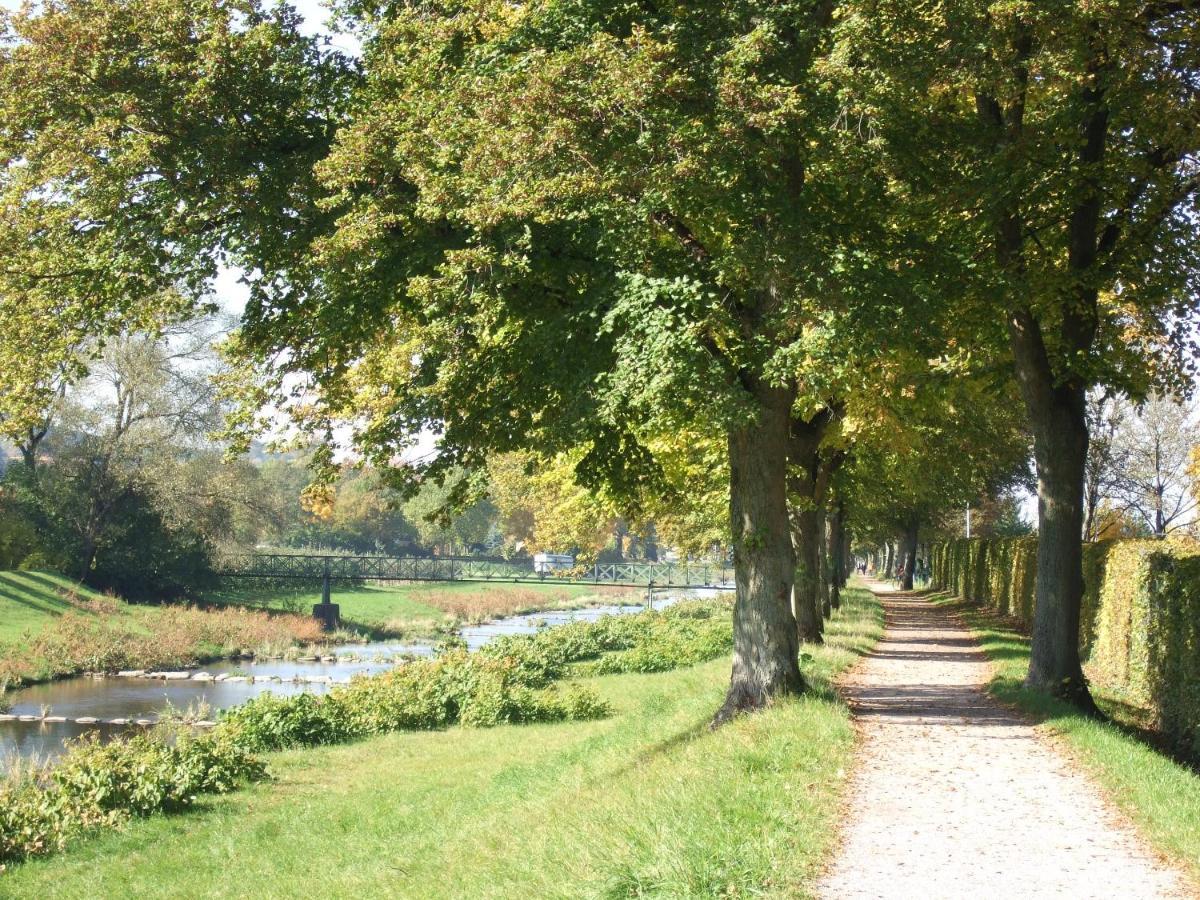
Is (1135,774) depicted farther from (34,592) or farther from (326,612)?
(326,612)

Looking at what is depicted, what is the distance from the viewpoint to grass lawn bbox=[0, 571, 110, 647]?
37219 millimetres

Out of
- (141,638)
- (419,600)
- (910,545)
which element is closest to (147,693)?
(141,638)

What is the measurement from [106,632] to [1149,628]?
107 ft

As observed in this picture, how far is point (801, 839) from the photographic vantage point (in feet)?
23.8

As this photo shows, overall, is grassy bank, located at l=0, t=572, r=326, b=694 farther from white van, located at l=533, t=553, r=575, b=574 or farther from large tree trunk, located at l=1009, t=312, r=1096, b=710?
large tree trunk, located at l=1009, t=312, r=1096, b=710

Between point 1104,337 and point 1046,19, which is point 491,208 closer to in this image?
point 1046,19

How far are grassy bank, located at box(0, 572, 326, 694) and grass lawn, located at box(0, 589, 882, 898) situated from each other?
18.4 metres

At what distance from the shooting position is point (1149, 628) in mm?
16297

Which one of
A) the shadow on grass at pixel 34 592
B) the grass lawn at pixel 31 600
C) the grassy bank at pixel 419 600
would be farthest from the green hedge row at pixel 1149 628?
the shadow on grass at pixel 34 592

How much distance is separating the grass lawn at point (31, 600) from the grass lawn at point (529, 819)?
77.6 ft

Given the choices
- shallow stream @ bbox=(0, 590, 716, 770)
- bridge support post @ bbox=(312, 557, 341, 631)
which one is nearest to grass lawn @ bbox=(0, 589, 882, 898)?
shallow stream @ bbox=(0, 590, 716, 770)

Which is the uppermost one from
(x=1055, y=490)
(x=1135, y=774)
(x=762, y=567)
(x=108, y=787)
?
(x=1055, y=490)

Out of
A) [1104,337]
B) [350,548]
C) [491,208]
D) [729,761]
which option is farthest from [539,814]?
[350,548]

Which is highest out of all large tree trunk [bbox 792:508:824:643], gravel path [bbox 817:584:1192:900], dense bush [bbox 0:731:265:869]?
large tree trunk [bbox 792:508:824:643]
